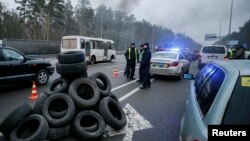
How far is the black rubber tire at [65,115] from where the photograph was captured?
13.4ft

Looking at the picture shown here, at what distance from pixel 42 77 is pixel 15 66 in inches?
57.4

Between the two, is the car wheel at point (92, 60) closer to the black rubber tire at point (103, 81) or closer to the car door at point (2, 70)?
the car door at point (2, 70)

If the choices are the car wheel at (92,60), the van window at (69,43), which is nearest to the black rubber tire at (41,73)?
the van window at (69,43)

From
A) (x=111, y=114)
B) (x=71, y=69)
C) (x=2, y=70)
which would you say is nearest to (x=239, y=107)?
(x=111, y=114)

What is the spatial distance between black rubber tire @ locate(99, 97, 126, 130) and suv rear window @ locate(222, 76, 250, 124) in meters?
2.85

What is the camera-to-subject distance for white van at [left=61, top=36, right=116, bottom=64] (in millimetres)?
18578

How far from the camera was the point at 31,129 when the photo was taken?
162 inches

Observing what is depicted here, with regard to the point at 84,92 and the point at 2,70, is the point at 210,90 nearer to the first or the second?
the point at 84,92

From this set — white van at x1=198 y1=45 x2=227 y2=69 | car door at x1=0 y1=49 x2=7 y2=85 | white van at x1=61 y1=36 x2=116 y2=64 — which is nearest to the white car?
white van at x1=198 y1=45 x2=227 y2=69

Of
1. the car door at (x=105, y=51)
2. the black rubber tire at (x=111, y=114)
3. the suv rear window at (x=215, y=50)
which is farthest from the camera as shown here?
the car door at (x=105, y=51)

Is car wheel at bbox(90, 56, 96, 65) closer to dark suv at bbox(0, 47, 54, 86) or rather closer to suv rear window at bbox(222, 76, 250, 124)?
dark suv at bbox(0, 47, 54, 86)

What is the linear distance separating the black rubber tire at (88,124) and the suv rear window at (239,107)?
8.66ft

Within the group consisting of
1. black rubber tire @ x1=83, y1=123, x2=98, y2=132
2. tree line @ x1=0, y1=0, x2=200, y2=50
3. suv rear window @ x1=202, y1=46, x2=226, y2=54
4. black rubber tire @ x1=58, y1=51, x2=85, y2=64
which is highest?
tree line @ x1=0, y1=0, x2=200, y2=50

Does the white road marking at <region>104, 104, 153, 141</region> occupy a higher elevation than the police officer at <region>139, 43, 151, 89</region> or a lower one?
lower
